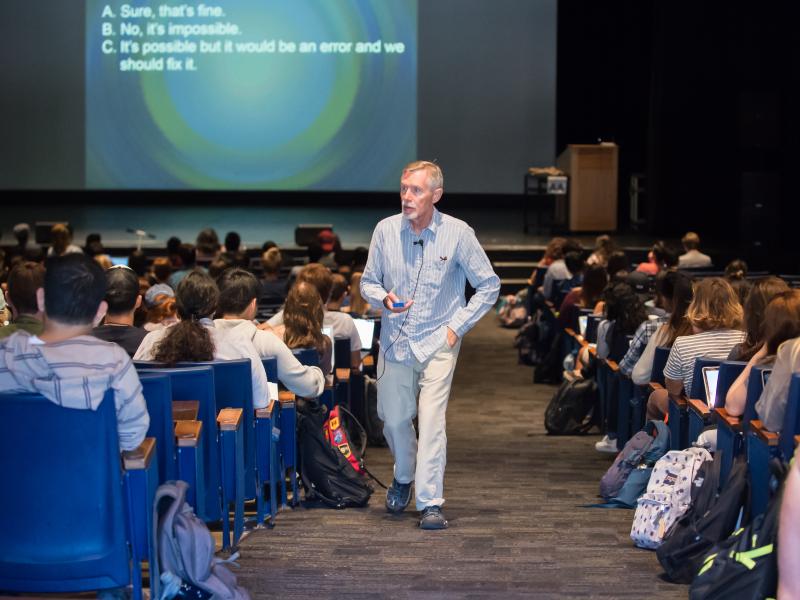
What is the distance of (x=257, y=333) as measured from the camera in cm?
485

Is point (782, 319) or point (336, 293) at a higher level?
point (782, 319)

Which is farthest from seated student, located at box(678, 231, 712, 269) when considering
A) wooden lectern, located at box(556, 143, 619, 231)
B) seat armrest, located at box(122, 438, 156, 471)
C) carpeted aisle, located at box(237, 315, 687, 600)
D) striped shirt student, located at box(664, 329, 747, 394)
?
seat armrest, located at box(122, 438, 156, 471)

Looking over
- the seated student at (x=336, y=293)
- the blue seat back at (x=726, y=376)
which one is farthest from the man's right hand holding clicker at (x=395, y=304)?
the seated student at (x=336, y=293)

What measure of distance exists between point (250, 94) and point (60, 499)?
15004 mm

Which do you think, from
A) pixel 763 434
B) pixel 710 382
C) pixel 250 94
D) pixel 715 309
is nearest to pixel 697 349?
pixel 715 309

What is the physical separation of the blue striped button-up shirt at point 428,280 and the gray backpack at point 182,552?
149cm

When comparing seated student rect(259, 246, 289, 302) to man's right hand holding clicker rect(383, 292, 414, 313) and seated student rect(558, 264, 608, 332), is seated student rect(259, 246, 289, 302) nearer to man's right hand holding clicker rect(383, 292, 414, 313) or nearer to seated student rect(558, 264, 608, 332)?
seated student rect(558, 264, 608, 332)

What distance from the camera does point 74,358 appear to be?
3.14 meters

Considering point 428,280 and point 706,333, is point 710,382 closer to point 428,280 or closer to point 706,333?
point 706,333

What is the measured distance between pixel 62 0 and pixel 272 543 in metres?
15.3

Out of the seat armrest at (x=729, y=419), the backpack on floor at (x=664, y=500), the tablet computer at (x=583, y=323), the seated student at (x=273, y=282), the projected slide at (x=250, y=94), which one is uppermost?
the projected slide at (x=250, y=94)

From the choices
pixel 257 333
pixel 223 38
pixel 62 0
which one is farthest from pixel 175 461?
pixel 62 0

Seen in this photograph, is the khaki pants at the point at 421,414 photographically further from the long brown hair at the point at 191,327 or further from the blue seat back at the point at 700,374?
the blue seat back at the point at 700,374

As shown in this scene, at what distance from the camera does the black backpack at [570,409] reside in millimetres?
7250
